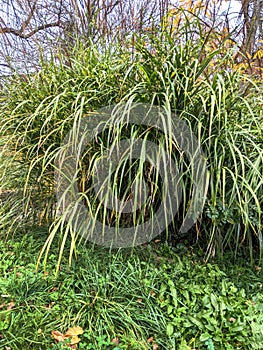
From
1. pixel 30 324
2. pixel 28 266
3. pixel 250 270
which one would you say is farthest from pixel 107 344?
pixel 250 270

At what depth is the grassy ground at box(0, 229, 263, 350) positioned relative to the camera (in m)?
0.94

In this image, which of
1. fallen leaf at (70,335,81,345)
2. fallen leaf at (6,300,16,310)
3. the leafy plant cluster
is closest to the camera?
fallen leaf at (70,335,81,345)

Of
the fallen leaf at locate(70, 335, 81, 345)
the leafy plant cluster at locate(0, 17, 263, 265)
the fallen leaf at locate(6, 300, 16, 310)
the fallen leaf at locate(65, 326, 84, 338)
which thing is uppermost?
the leafy plant cluster at locate(0, 17, 263, 265)

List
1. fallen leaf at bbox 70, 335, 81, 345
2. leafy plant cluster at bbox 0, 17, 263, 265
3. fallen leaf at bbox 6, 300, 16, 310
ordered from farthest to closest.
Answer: leafy plant cluster at bbox 0, 17, 263, 265 < fallen leaf at bbox 6, 300, 16, 310 < fallen leaf at bbox 70, 335, 81, 345

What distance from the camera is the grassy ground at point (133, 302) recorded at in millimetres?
945

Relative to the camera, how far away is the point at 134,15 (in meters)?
2.73

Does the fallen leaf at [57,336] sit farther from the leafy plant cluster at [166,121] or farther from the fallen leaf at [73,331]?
the leafy plant cluster at [166,121]

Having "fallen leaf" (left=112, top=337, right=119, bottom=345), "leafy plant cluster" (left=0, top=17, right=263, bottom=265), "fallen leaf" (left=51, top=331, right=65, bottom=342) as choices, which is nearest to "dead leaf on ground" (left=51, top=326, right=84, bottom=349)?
"fallen leaf" (left=51, top=331, right=65, bottom=342)

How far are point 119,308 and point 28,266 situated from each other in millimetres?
518

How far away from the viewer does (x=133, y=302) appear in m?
1.06

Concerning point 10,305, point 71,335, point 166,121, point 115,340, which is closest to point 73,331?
point 71,335

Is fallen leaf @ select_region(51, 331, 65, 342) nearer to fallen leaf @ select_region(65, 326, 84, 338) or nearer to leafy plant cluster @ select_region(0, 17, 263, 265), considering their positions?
fallen leaf @ select_region(65, 326, 84, 338)

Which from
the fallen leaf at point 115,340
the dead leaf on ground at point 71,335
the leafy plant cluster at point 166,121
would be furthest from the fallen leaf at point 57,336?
the leafy plant cluster at point 166,121

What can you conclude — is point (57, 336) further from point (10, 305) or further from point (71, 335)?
point (10, 305)
